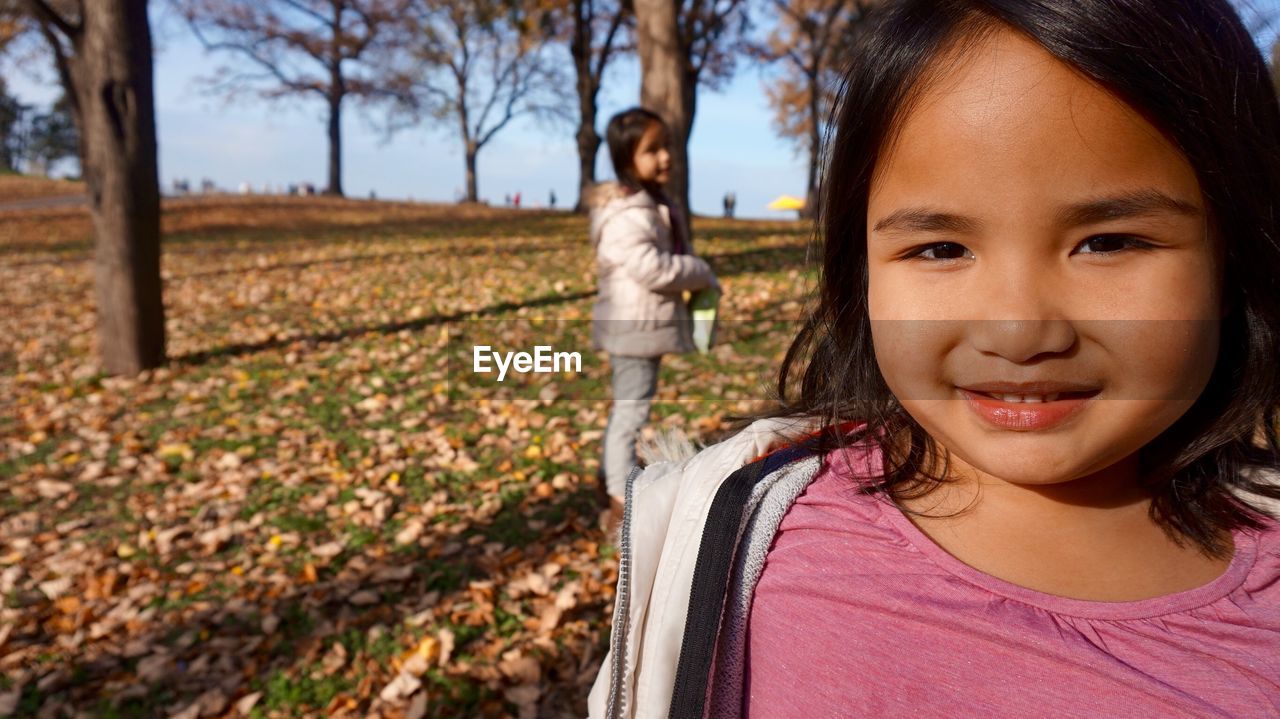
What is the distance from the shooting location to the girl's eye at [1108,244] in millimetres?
1005

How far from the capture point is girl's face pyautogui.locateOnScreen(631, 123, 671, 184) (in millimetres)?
3926

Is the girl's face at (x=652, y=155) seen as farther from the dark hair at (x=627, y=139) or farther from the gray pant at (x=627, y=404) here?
the gray pant at (x=627, y=404)

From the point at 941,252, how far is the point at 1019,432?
247 millimetres

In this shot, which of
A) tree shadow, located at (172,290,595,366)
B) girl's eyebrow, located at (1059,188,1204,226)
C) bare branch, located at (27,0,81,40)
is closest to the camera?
girl's eyebrow, located at (1059,188,1204,226)

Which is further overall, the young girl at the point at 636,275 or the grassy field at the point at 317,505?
the young girl at the point at 636,275

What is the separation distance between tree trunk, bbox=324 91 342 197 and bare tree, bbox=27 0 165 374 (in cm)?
2383

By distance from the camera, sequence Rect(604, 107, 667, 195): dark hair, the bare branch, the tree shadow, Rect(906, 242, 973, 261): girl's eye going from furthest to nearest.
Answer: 1. the tree shadow
2. the bare branch
3. Rect(604, 107, 667, 195): dark hair
4. Rect(906, 242, 973, 261): girl's eye

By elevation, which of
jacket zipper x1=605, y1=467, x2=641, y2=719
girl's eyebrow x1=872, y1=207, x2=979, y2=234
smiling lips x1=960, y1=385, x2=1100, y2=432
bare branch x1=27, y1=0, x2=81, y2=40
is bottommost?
jacket zipper x1=605, y1=467, x2=641, y2=719

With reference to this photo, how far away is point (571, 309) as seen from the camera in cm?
919

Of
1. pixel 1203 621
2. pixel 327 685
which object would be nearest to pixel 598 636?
pixel 327 685

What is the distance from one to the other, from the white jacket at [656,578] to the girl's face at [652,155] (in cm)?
276

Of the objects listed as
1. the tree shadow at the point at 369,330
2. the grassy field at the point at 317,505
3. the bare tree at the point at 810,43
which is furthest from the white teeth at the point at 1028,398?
the bare tree at the point at 810,43

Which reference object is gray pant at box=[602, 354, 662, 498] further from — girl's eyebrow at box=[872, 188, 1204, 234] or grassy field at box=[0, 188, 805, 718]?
girl's eyebrow at box=[872, 188, 1204, 234]

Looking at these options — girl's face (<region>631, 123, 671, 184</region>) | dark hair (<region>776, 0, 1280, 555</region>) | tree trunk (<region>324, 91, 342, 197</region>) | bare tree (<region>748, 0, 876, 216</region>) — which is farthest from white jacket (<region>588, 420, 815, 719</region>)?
tree trunk (<region>324, 91, 342, 197</region>)
